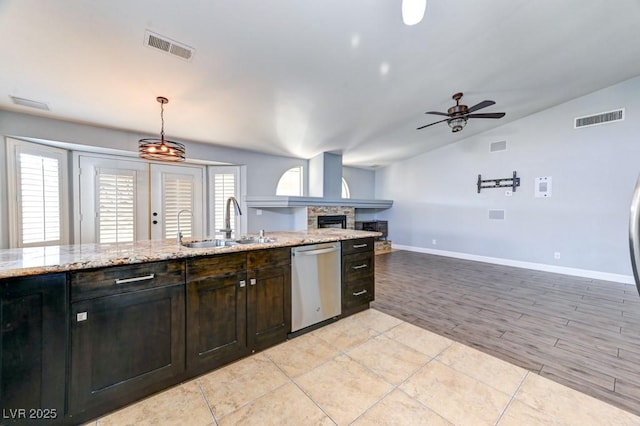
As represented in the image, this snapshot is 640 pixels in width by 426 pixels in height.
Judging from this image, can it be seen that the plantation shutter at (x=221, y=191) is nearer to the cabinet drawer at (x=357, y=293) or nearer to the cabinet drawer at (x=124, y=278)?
the cabinet drawer at (x=357, y=293)

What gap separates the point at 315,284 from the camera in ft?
8.48

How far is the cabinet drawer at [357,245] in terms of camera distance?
2.86 meters

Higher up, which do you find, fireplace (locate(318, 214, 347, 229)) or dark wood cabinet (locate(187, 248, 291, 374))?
fireplace (locate(318, 214, 347, 229))

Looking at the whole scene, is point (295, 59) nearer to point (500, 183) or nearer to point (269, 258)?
point (269, 258)

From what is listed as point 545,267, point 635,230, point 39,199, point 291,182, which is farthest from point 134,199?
point 545,267

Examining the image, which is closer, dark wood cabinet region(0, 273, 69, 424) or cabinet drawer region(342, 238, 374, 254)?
dark wood cabinet region(0, 273, 69, 424)

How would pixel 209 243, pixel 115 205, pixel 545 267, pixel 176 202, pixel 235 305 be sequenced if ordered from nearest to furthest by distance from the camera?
pixel 235 305 < pixel 209 243 < pixel 115 205 < pixel 176 202 < pixel 545 267

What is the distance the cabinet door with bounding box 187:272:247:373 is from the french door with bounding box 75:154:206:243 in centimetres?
270

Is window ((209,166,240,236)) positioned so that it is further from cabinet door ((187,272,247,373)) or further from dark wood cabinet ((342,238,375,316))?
cabinet door ((187,272,247,373))

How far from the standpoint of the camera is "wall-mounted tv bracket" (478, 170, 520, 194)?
5406mm

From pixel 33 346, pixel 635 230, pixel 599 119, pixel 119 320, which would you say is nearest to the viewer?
pixel 635 230

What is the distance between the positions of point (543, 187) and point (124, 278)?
670 cm

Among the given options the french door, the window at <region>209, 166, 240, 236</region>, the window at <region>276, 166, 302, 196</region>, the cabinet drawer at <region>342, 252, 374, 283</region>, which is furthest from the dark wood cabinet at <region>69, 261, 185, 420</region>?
the window at <region>276, 166, 302, 196</region>

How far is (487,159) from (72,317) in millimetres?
7071
